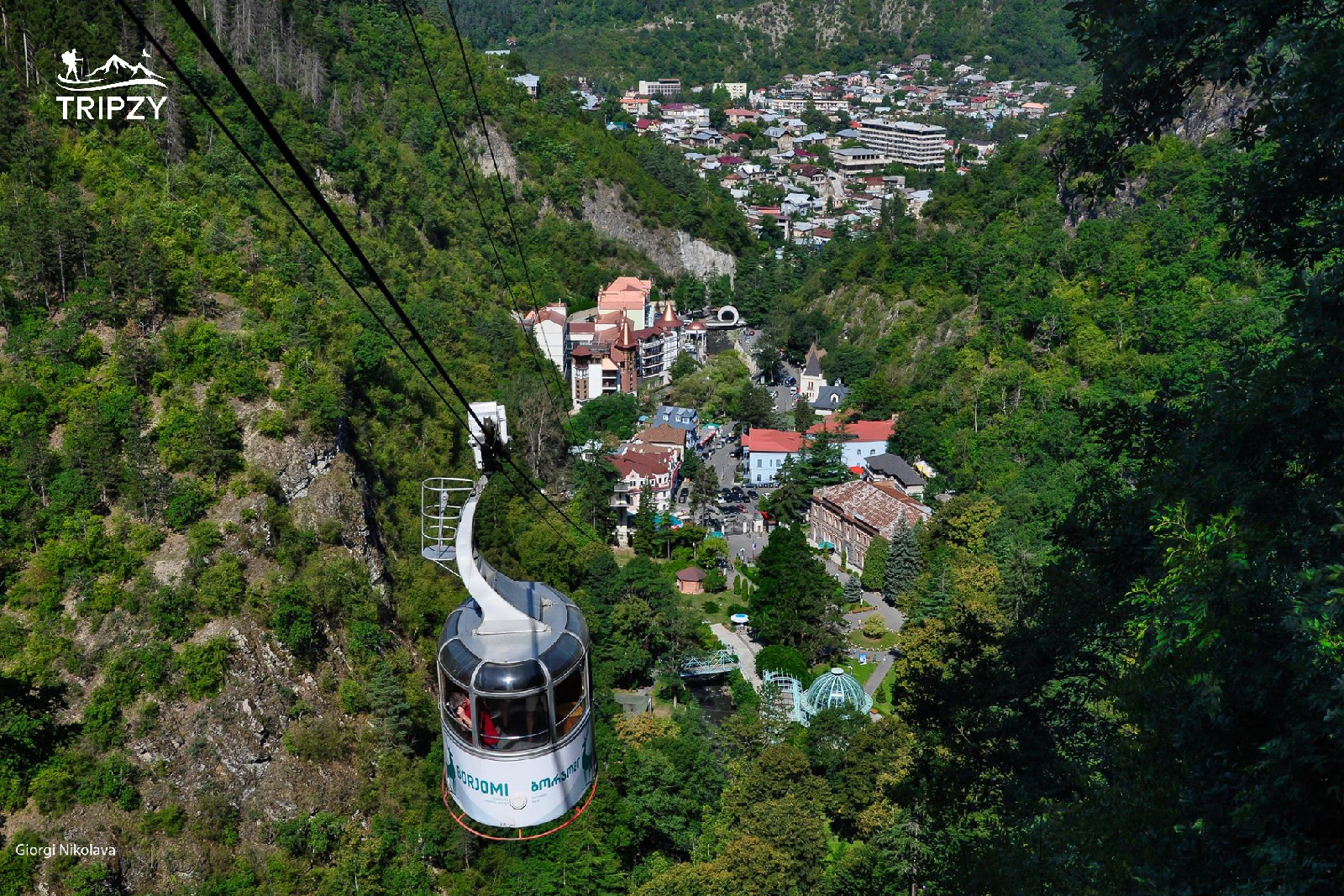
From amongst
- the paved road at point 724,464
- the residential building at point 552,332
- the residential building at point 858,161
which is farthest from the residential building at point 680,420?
the residential building at point 858,161

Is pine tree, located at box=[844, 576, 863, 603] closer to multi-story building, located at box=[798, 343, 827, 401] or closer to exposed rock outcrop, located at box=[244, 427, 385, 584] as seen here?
exposed rock outcrop, located at box=[244, 427, 385, 584]

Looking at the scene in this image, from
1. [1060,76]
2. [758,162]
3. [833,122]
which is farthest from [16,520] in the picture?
[1060,76]

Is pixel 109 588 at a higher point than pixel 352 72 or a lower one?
lower

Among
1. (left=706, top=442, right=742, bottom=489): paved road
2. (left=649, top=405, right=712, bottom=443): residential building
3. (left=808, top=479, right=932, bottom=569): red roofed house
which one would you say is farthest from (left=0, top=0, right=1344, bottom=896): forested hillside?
(left=649, top=405, right=712, bottom=443): residential building

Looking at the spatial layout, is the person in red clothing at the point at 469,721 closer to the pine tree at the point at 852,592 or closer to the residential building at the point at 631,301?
the pine tree at the point at 852,592

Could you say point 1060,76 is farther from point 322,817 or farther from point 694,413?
point 322,817

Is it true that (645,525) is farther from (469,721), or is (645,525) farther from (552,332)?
(469,721)
